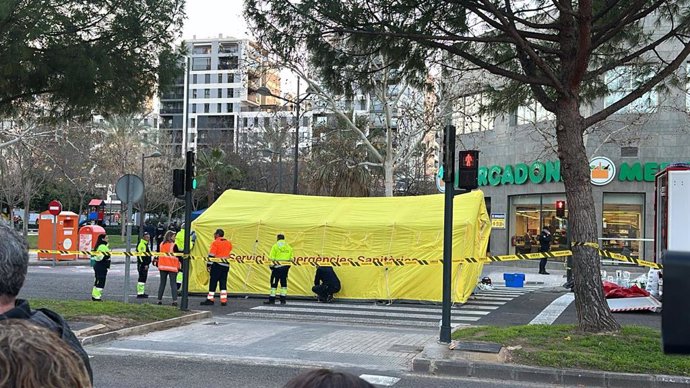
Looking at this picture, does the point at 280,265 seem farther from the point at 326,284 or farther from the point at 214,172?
the point at 214,172

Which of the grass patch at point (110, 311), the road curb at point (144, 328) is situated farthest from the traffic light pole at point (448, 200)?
the grass patch at point (110, 311)

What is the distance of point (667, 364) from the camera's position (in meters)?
8.56

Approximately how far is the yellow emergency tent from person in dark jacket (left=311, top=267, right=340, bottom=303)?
11.9 inches

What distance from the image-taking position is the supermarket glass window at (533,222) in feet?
116

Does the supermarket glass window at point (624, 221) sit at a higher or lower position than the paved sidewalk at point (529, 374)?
higher

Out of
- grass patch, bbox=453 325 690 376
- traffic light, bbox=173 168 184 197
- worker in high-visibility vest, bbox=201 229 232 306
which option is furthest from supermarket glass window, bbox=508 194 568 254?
grass patch, bbox=453 325 690 376

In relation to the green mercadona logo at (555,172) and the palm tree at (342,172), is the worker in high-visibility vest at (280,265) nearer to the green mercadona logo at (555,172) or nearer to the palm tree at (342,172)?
the palm tree at (342,172)

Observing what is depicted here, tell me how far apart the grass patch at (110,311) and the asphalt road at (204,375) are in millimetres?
2606

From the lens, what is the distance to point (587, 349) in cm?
930

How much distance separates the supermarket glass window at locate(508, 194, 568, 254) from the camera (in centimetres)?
3531

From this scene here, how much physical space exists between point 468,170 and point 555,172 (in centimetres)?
2461

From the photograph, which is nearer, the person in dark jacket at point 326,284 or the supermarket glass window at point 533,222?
the person in dark jacket at point 326,284

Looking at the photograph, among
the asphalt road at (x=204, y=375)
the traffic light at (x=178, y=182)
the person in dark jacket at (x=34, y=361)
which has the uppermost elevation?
the traffic light at (x=178, y=182)

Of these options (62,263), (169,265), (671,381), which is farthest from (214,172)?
(671,381)
